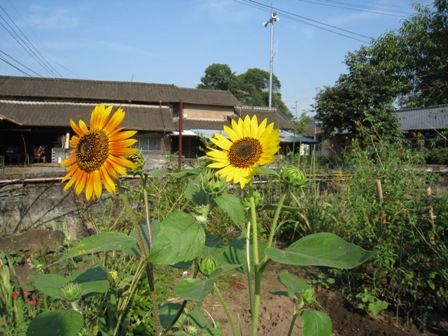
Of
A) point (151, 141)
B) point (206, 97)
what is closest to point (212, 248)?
point (151, 141)

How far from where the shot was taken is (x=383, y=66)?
1159 centimetres

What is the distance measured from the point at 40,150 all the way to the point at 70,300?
1987 cm

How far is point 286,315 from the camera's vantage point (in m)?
2.38

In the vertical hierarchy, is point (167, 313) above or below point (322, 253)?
below

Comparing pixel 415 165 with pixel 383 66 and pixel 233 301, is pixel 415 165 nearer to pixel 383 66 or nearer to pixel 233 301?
pixel 233 301

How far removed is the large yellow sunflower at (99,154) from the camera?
66 cm

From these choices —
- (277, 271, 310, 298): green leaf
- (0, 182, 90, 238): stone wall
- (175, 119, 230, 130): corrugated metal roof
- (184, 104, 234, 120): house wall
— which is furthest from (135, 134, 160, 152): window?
(277, 271, 310, 298): green leaf

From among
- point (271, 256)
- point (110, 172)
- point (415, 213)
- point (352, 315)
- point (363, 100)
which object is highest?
point (363, 100)

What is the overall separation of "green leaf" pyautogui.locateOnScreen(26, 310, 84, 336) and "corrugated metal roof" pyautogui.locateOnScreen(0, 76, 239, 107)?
24441 mm

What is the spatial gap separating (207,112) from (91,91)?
320 inches

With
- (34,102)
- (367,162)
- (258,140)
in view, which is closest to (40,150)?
(34,102)

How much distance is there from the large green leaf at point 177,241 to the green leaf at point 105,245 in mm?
97

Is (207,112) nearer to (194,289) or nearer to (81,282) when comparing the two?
(81,282)

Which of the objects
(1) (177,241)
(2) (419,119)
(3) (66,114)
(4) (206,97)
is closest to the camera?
(1) (177,241)
